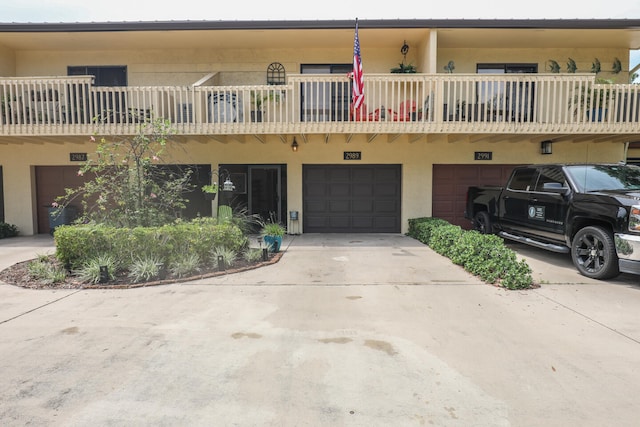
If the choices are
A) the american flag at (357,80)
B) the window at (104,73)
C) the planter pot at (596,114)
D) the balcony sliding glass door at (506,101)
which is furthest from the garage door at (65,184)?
the planter pot at (596,114)

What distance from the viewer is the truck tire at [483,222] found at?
31.4 feet

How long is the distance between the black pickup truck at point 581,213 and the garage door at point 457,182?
2969 millimetres

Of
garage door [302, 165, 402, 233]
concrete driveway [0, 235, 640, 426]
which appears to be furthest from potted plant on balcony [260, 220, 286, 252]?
garage door [302, 165, 402, 233]

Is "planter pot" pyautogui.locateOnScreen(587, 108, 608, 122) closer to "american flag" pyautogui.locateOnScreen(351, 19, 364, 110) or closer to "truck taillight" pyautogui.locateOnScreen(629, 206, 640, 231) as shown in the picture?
"truck taillight" pyautogui.locateOnScreen(629, 206, 640, 231)

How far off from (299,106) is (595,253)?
24.6ft

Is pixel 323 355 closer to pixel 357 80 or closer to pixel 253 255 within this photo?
pixel 253 255

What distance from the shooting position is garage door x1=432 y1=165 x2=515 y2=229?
12.1 meters

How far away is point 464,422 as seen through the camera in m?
→ 2.59

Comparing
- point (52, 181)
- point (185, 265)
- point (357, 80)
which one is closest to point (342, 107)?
point (357, 80)

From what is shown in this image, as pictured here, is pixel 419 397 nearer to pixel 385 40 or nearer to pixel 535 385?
pixel 535 385

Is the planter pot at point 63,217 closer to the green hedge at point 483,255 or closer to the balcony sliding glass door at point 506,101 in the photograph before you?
the green hedge at point 483,255

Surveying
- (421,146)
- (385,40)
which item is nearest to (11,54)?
(385,40)

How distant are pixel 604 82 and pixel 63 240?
42.9ft

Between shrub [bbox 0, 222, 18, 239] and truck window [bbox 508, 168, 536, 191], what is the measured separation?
1449cm
